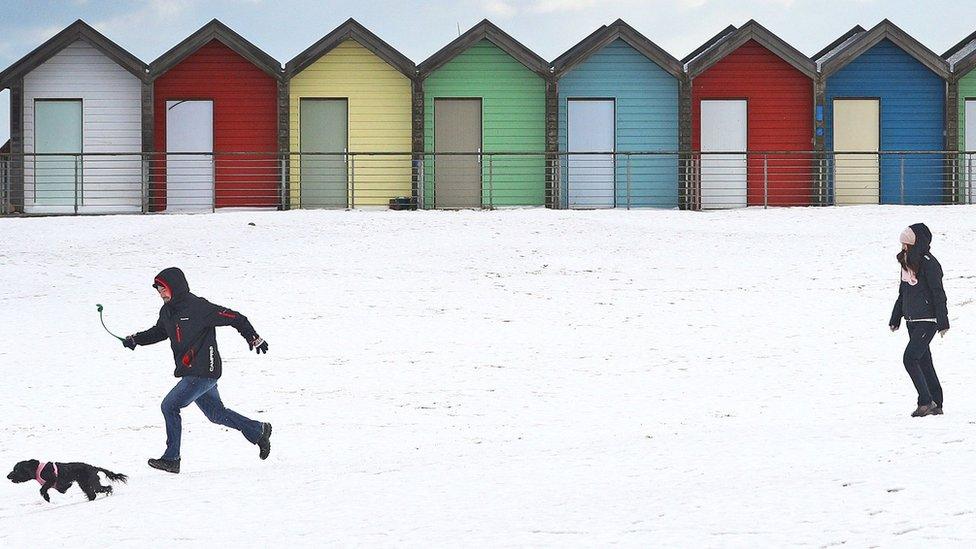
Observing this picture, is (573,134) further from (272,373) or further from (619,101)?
(272,373)

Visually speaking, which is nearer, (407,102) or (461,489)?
(461,489)

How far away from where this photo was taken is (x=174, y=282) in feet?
28.2

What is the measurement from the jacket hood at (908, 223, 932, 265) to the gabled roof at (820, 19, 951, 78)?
18.7 m

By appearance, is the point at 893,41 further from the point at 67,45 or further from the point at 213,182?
the point at 67,45

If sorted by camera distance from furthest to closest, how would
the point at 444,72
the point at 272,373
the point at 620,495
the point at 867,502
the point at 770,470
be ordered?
the point at 444,72
the point at 272,373
the point at 770,470
the point at 620,495
the point at 867,502

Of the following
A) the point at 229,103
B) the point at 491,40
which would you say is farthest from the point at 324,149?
the point at 491,40

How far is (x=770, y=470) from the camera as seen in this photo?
767 cm

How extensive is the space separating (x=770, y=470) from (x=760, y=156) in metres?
20.7

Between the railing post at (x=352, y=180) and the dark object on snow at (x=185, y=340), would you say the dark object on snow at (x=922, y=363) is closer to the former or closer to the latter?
the dark object on snow at (x=185, y=340)

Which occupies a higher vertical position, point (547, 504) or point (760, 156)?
point (760, 156)

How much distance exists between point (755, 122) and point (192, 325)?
20918 mm

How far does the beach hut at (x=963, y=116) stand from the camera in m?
27.6

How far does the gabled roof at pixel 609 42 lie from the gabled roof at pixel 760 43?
0.48 m

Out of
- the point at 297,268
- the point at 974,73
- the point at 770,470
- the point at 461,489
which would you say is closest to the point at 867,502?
the point at 770,470
